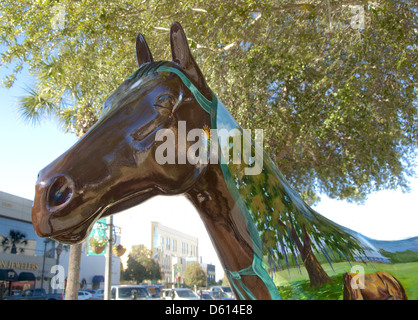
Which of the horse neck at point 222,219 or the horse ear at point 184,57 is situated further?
the horse ear at point 184,57

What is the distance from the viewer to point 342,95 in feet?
25.5

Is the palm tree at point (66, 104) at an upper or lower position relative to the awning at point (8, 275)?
upper

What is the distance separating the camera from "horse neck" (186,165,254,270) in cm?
115

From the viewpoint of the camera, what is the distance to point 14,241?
24922 millimetres

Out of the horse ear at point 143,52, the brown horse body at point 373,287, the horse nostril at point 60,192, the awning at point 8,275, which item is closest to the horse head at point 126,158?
the horse nostril at point 60,192

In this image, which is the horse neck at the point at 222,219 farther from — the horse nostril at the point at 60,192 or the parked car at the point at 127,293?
the parked car at the point at 127,293

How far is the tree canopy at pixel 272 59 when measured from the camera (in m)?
6.03

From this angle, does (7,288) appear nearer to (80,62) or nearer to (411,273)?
(80,62)

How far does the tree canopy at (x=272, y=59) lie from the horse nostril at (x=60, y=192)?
5.39 m

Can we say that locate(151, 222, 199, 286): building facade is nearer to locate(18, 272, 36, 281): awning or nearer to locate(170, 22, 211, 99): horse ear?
locate(18, 272, 36, 281): awning

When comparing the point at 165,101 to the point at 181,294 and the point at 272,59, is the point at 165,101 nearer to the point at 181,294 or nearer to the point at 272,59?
the point at 272,59

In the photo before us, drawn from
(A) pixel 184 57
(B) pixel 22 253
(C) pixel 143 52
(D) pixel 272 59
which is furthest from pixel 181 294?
(A) pixel 184 57

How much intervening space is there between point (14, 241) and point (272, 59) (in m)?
24.8
